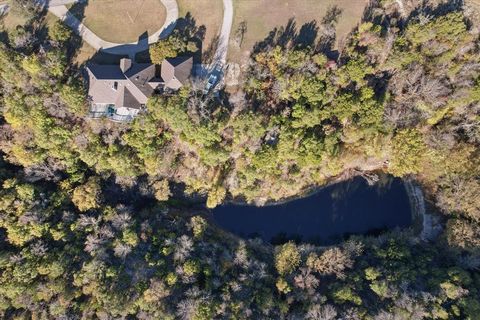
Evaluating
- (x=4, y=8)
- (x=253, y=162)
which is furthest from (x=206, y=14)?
(x=4, y=8)

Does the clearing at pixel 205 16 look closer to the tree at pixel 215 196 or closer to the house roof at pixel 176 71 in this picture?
the house roof at pixel 176 71

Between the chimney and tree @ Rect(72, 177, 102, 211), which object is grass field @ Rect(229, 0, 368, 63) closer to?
the chimney

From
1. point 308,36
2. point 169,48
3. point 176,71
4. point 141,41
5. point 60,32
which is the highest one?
point 60,32

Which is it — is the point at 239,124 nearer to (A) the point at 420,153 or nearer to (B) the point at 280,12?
(B) the point at 280,12

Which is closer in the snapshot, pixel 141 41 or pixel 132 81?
pixel 132 81

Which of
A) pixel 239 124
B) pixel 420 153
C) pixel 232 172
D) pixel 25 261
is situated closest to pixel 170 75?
pixel 239 124

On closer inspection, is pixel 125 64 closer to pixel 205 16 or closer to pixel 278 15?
pixel 205 16

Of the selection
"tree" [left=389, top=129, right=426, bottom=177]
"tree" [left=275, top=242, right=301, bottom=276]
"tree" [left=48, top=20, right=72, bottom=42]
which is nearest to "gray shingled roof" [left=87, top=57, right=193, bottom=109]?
"tree" [left=48, top=20, right=72, bottom=42]
